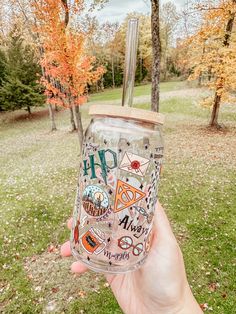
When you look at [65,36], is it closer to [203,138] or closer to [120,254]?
[203,138]

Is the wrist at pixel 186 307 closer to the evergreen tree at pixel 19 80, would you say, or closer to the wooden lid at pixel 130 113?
the wooden lid at pixel 130 113

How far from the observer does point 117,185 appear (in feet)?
5.89

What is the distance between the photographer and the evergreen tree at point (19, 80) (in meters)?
26.6

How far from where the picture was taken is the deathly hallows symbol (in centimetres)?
179

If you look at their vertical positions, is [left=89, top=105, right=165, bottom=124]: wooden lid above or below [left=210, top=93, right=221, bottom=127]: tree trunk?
above

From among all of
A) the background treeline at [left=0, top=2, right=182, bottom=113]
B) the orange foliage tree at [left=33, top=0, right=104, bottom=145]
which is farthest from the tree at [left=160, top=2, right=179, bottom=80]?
the orange foliage tree at [left=33, top=0, right=104, bottom=145]

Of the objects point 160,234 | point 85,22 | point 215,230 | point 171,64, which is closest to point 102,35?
point 171,64

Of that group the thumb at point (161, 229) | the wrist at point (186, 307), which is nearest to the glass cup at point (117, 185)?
the thumb at point (161, 229)

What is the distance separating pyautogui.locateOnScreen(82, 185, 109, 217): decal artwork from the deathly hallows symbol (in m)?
0.07

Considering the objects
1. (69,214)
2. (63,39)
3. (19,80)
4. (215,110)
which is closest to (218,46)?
(215,110)

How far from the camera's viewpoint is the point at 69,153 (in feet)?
51.6

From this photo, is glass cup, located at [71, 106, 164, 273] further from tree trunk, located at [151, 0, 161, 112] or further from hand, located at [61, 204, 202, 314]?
tree trunk, located at [151, 0, 161, 112]

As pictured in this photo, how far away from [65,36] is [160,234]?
12.5m

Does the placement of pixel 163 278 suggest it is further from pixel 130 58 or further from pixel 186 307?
pixel 130 58
